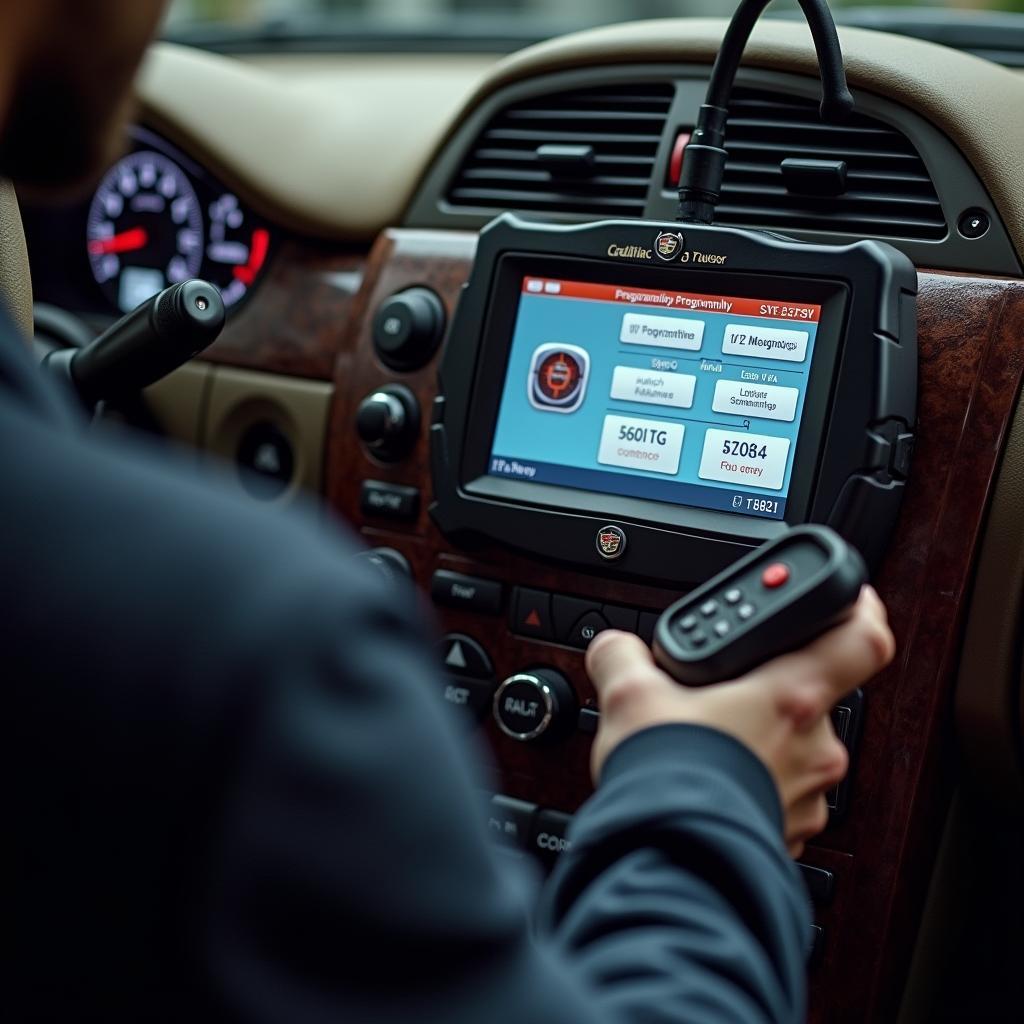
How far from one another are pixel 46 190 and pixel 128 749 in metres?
0.32

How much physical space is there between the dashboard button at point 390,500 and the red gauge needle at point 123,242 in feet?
2.07

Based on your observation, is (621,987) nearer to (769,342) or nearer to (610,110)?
(769,342)

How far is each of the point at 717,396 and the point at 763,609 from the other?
1.55ft

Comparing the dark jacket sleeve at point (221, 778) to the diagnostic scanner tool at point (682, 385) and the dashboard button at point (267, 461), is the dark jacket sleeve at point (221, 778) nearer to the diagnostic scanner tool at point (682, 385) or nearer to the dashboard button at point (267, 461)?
the diagnostic scanner tool at point (682, 385)

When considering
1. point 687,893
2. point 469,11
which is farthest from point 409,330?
point 469,11

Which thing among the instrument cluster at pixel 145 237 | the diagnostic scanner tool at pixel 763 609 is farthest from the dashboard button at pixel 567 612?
the instrument cluster at pixel 145 237

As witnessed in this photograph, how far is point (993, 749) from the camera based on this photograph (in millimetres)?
1257

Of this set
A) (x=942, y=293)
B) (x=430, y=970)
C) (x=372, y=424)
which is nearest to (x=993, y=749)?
(x=942, y=293)

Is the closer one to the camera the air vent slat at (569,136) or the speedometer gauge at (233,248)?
the air vent slat at (569,136)

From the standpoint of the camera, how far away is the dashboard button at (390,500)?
1.52 metres

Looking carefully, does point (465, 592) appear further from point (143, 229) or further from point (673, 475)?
point (143, 229)

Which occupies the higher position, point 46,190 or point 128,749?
point 46,190

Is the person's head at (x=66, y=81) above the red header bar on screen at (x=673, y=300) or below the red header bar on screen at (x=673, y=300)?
above

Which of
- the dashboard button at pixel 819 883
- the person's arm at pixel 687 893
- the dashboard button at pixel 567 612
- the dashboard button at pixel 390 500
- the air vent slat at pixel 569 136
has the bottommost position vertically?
the dashboard button at pixel 819 883
